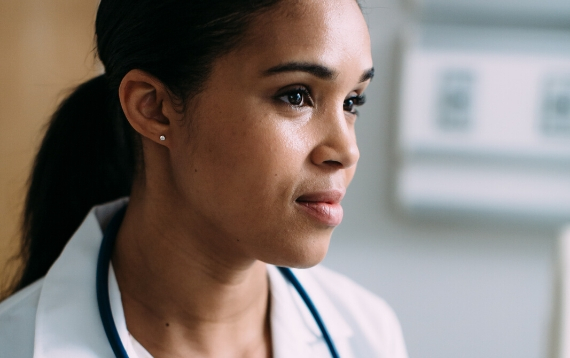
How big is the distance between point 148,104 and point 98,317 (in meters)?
0.30

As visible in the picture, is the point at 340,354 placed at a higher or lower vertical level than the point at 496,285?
lower

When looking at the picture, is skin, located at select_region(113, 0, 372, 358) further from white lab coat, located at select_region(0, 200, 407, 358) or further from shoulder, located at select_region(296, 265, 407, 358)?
shoulder, located at select_region(296, 265, 407, 358)

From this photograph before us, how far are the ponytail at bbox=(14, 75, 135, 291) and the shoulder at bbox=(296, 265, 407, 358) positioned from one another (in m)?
0.38

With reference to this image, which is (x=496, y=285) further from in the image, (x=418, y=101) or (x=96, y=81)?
(x=96, y=81)

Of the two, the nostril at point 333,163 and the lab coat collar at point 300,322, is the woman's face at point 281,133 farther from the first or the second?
the lab coat collar at point 300,322

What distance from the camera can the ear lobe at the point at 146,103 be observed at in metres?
Result: 0.76

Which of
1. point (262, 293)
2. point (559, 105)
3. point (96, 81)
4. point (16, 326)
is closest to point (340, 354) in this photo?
point (262, 293)

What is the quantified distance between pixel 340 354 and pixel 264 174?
0.36 m

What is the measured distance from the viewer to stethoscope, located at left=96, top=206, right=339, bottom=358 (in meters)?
0.75

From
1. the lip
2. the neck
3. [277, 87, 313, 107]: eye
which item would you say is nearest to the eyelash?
[277, 87, 313, 107]: eye

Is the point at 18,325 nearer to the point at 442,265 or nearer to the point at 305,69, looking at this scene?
the point at 305,69

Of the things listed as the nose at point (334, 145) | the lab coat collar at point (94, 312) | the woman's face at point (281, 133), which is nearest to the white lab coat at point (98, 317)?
the lab coat collar at point (94, 312)

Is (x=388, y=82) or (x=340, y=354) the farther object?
(x=388, y=82)

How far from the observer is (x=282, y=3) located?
712 millimetres
